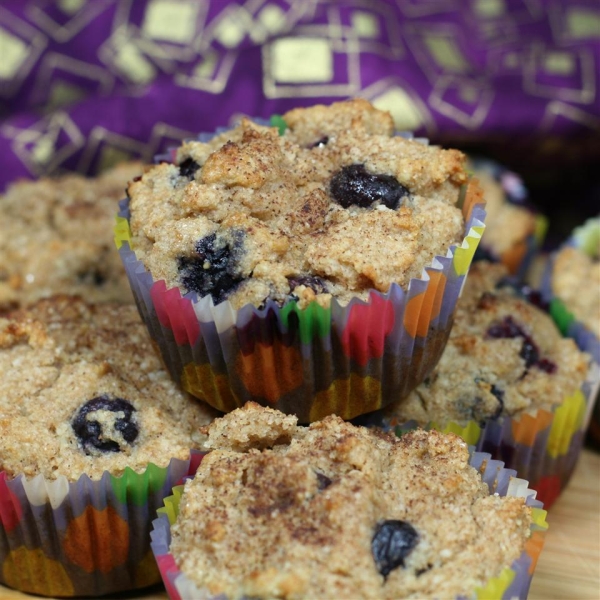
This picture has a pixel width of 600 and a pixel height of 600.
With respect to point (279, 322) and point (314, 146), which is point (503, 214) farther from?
point (279, 322)

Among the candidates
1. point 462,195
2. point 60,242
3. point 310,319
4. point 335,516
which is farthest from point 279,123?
point 335,516

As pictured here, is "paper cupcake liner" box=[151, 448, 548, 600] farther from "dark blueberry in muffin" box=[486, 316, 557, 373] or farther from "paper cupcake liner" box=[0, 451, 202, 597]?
"dark blueberry in muffin" box=[486, 316, 557, 373]

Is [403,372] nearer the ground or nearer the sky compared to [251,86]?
nearer the ground

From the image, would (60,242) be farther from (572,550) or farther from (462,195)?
(572,550)

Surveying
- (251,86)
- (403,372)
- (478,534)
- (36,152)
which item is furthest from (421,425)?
(36,152)

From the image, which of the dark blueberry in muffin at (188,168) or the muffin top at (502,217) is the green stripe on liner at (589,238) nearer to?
the muffin top at (502,217)

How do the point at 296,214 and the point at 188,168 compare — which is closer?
the point at 296,214

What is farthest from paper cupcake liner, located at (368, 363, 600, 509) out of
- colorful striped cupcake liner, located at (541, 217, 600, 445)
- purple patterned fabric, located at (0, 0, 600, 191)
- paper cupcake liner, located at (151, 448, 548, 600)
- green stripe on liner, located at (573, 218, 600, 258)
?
purple patterned fabric, located at (0, 0, 600, 191)

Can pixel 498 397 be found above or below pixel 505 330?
below
